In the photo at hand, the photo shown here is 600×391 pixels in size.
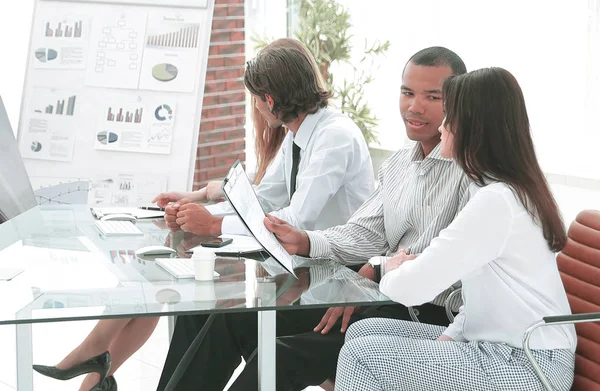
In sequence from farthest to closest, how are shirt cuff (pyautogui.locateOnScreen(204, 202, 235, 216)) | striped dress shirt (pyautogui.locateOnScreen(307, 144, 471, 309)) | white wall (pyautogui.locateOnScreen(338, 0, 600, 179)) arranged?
1. white wall (pyautogui.locateOnScreen(338, 0, 600, 179))
2. shirt cuff (pyautogui.locateOnScreen(204, 202, 235, 216))
3. striped dress shirt (pyautogui.locateOnScreen(307, 144, 471, 309))

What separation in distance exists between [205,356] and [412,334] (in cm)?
64

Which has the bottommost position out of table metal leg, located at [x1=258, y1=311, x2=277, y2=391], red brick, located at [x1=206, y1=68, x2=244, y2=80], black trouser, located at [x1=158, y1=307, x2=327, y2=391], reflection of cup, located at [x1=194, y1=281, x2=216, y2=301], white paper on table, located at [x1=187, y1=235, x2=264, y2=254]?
black trouser, located at [x1=158, y1=307, x2=327, y2=391]

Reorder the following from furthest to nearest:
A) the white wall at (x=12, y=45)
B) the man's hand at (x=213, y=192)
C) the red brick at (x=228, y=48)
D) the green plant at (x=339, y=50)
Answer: the green plant at (x=339, y=50), the white wall at (x=12, y=45), the red brick at (x=228, y=48), the man's hand at (x=213, y=192)

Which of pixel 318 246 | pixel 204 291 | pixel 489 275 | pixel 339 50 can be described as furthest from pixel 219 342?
pixel 339 50

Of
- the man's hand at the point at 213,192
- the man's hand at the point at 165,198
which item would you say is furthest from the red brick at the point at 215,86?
the man's hand at the point at 165,198

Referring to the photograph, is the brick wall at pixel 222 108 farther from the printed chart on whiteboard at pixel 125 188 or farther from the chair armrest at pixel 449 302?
the chair armrest at pixel 449 302

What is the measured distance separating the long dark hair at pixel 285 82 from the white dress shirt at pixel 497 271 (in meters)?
1.27

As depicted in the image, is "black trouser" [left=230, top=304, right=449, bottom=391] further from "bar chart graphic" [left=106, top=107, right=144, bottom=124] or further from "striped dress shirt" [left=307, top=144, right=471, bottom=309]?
"bar chart graphic" [left=106, top=107, right=144, bottom=124]

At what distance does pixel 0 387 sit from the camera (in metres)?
3.47

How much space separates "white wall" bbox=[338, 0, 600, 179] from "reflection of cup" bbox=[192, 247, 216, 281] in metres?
2.32

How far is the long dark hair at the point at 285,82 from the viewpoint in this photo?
3.09 meters

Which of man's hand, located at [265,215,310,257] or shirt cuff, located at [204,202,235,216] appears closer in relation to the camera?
man's hand, located at [265,215,310,257]

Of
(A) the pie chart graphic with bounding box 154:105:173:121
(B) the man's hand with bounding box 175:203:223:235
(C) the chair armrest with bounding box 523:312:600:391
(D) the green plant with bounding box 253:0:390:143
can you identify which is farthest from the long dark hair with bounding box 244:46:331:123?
(D) the green plant with bounding box 253:0:390:143

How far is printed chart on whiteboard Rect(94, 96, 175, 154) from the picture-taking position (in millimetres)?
4336
